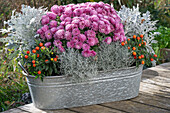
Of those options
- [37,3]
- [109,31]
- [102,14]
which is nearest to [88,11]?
[102,14]

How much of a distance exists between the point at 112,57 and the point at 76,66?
1.33 ft

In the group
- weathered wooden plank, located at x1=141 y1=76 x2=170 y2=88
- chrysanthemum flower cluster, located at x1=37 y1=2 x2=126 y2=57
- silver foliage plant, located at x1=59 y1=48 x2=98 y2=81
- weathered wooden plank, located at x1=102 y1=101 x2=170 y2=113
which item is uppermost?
chrysanthemum flower cluster, located at x1=37 y1=2 x2=126 y2=57

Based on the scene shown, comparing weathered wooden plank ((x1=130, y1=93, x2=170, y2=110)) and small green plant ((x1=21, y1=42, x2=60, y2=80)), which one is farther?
weathered wooden plank ((x1=130, y1=93, x2=170, y2=110))

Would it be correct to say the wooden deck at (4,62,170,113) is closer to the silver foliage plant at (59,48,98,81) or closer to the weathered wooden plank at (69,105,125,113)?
the weathered wooden plank at (69,105,125,113)

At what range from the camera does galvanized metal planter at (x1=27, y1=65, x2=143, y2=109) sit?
2398 mm

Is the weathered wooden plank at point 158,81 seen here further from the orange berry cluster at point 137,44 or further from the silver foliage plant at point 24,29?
the silver foliage plant at point 24,29

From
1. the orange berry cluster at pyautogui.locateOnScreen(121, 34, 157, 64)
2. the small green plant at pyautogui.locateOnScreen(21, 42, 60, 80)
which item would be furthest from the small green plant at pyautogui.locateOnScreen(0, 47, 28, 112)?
the orange berry cluster at pyautogui.locateOnScreen(121, 34, 157, 64)

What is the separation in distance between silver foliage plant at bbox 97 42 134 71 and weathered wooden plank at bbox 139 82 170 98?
546 millimetres

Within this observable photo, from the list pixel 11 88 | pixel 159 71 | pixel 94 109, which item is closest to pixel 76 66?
pixel 94 109

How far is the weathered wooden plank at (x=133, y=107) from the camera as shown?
2.38 meters

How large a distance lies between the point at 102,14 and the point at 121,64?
584 mm

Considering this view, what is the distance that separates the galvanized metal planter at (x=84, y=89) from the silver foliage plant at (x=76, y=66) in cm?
8

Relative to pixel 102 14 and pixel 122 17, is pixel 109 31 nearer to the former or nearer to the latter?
pixel 102 14

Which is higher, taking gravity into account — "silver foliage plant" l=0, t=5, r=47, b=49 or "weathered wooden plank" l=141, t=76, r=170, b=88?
"silver foliage plant" l=0, t=5, r=47, b=49
